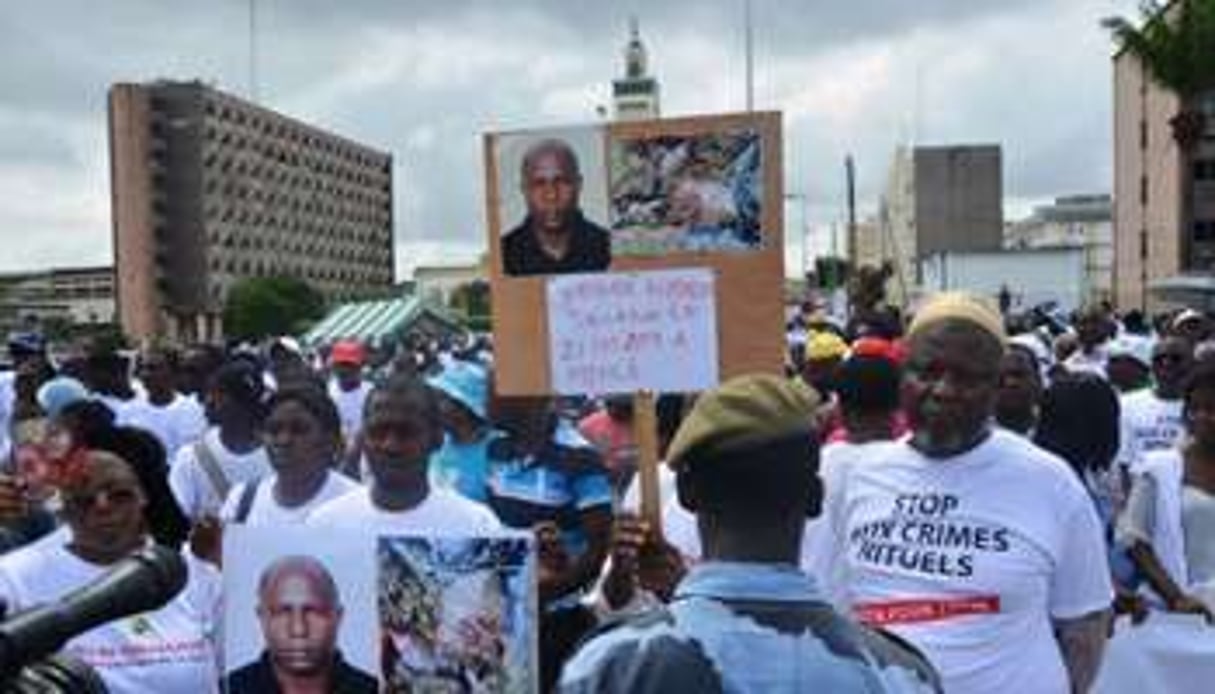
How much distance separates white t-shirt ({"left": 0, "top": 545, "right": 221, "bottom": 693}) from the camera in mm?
4676

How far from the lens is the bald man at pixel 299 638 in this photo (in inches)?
176

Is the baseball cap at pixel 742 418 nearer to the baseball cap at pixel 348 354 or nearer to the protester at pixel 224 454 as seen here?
the protester at pixel 224 454

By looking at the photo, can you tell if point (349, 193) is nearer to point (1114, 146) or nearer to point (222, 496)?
point (1114, 146)

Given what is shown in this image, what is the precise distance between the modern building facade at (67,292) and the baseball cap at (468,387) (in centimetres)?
12581

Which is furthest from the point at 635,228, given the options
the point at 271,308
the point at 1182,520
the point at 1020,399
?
the point at 271,308

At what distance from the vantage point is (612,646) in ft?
8.04

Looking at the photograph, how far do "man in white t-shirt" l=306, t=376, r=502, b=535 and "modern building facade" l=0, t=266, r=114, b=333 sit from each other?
416 ft

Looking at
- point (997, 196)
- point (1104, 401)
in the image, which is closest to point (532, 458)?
point (1104, 401)

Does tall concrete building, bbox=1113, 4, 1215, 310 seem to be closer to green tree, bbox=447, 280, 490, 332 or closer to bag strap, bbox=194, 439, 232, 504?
green tree, bbox=447, 280, 490, 332

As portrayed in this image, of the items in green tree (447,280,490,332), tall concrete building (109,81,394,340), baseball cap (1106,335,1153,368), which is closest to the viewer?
baseball cap (1106,335,1153,368)

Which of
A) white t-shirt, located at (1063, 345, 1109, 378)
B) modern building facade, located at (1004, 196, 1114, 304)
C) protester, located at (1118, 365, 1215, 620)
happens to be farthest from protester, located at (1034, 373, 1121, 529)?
modern building facade, located at (1004, 196, 1114, 304)

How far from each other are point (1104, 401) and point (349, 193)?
543 ft

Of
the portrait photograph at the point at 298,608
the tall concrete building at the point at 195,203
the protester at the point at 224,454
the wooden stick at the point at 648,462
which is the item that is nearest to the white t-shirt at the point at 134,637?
the portrait photograph at the point at 298,608

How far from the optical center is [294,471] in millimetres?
5652
